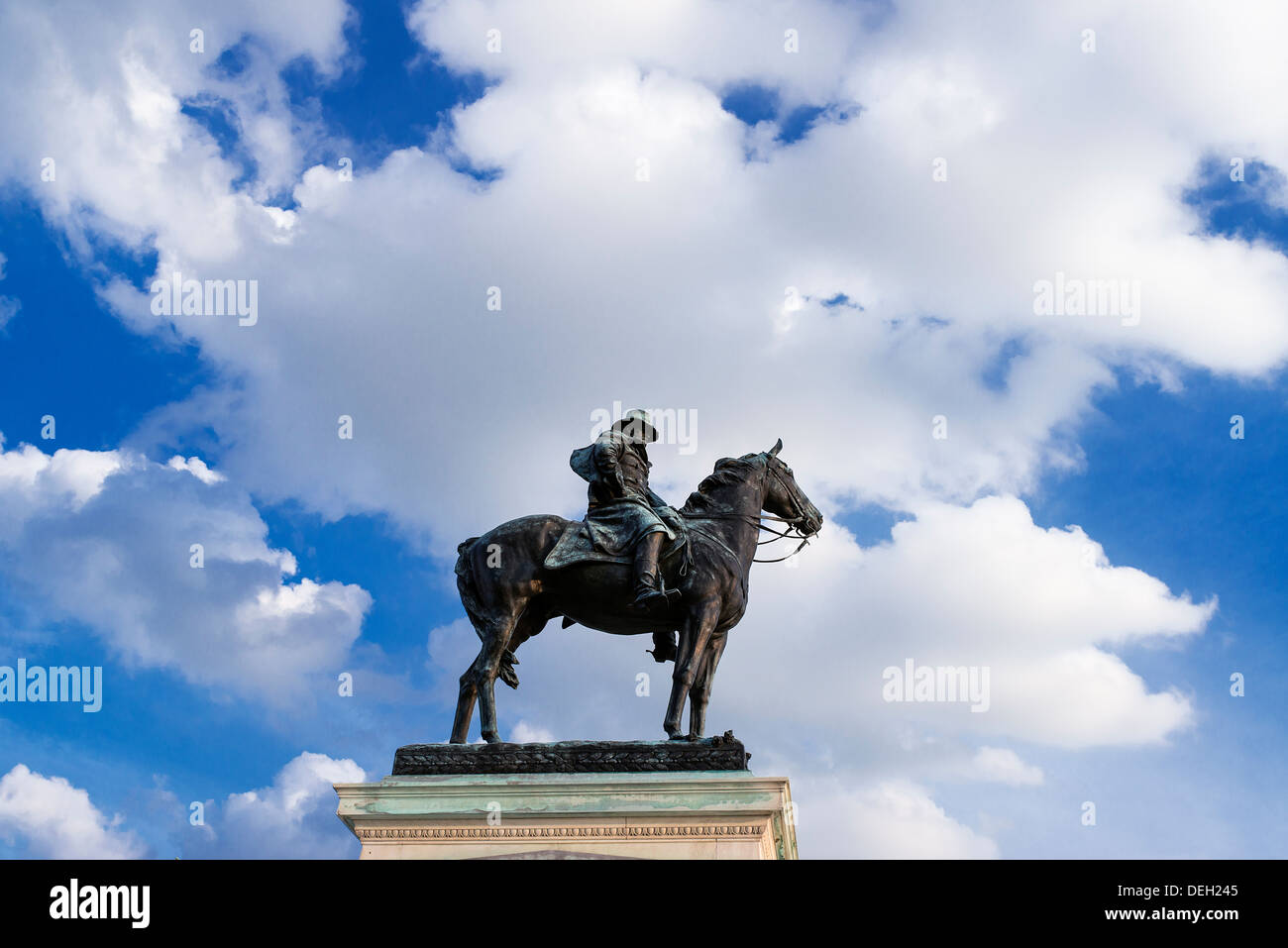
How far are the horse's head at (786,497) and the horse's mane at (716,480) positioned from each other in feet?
0.86

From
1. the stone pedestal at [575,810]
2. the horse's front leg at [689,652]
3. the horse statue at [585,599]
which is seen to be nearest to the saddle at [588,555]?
the horse statue at [585,599]

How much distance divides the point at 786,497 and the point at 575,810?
4996 mm

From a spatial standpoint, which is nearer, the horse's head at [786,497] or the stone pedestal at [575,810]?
the stone pedestal at [575,810]

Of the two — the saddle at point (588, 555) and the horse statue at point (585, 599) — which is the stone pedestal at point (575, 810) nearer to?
the horse statue at point (585, 599)

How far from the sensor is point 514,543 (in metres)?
18.0

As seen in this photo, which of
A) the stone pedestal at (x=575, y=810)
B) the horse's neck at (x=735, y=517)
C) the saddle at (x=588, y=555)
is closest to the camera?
the stone pedestal at (x=575, y=810)

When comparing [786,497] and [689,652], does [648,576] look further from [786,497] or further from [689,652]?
[786,497]

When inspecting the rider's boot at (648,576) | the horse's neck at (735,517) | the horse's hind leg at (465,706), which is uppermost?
the horse's neck at (735,517)

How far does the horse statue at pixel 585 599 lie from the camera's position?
17.9m

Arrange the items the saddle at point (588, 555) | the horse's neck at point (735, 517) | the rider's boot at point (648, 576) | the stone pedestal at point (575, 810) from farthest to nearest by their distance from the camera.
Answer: the horse's neck at point (735, 517), the saddle at point (588, 555), the rider's boot at point (648, 576), the stone pedestal at point (575, 810)

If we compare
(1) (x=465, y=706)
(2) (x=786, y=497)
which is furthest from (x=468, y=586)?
(2) (x=786, y=497)
